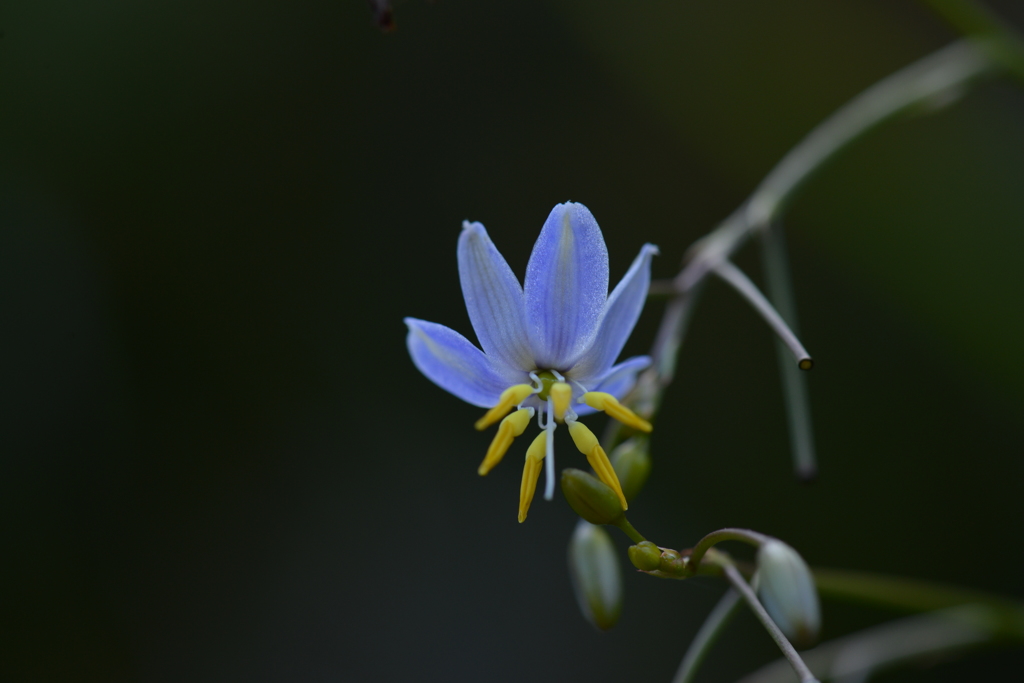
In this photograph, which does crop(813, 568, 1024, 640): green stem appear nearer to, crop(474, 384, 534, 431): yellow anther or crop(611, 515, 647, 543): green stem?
crop(611, 515, 647, 543): green stem

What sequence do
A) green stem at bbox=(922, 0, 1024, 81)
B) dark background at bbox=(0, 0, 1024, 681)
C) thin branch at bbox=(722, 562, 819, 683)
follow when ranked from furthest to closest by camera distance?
dark background at bbox=(0, 0, 1024, 681), green stem at bbox=(922, 0, 1024, 81), thin branch at bbox=(722, 562, 819, 683)

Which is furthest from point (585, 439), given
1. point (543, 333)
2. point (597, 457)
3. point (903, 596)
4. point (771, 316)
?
point (903, 596)

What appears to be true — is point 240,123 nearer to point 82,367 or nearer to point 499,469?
point 82,367

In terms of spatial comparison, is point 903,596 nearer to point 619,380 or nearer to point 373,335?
point 619,380

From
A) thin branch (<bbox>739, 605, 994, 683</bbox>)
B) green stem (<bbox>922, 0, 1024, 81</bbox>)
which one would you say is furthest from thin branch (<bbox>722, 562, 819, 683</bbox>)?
green stem (<bbox>922, 0, 1024, 81</bbox>)

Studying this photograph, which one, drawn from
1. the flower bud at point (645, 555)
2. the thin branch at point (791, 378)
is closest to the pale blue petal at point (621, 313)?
the flower bud at point (645, 555)

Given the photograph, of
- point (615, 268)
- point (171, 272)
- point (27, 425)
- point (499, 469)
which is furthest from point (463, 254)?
point (27, 425)
